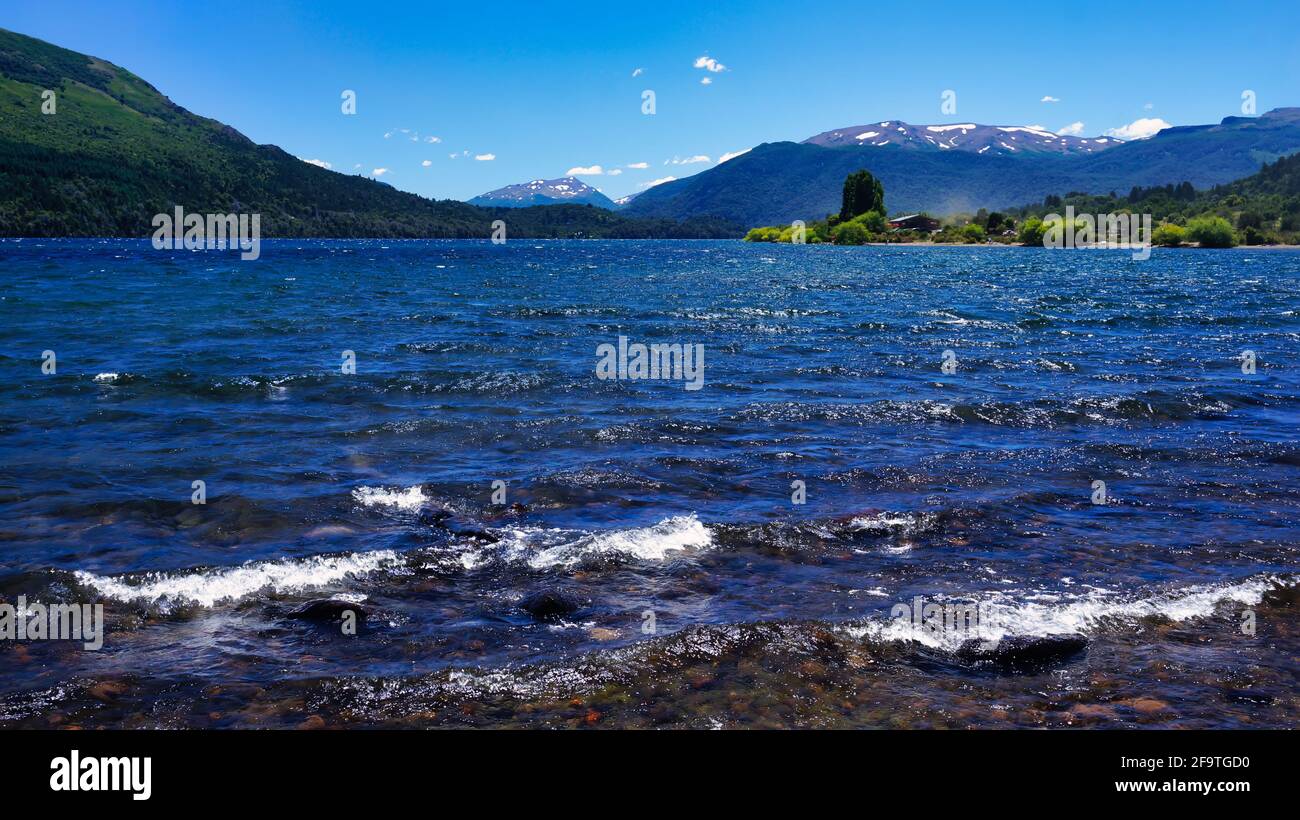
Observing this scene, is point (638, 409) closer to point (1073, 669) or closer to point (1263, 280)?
point (1073, 669)

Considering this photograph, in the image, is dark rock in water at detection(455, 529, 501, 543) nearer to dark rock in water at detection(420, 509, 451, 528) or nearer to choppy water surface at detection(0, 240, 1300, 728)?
choppy water surface at detection(0, 240, 1300, 728)

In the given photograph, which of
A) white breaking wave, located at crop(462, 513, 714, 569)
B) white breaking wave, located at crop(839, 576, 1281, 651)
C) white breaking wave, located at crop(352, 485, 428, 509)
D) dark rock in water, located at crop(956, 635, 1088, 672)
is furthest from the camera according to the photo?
white breaking wave, located at crop(352, 485, 428, 509)

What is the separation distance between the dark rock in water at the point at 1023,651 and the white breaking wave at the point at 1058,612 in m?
0.13

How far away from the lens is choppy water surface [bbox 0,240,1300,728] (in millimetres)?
6918

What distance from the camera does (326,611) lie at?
27.4ft

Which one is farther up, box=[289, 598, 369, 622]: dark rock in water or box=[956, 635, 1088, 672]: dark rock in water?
box=[289, 598, 369, 622]: dark rock in water

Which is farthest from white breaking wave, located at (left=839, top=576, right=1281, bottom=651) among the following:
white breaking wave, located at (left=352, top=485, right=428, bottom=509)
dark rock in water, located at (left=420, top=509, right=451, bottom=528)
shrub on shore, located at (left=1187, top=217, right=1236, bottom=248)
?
shrub on shore, located at (left=1187, top=217, right=1236, bottom=248)

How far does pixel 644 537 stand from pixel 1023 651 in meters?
4.90

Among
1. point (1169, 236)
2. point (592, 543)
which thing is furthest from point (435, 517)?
point (1169, 236)

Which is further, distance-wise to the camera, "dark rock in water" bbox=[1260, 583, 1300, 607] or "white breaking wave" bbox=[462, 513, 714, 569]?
"white breaking wave" bbox=[462, 513, 714, 569]

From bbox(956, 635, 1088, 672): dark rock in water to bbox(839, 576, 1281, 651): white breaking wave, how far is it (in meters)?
0.13

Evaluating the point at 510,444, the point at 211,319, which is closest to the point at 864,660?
the point at 510,444
